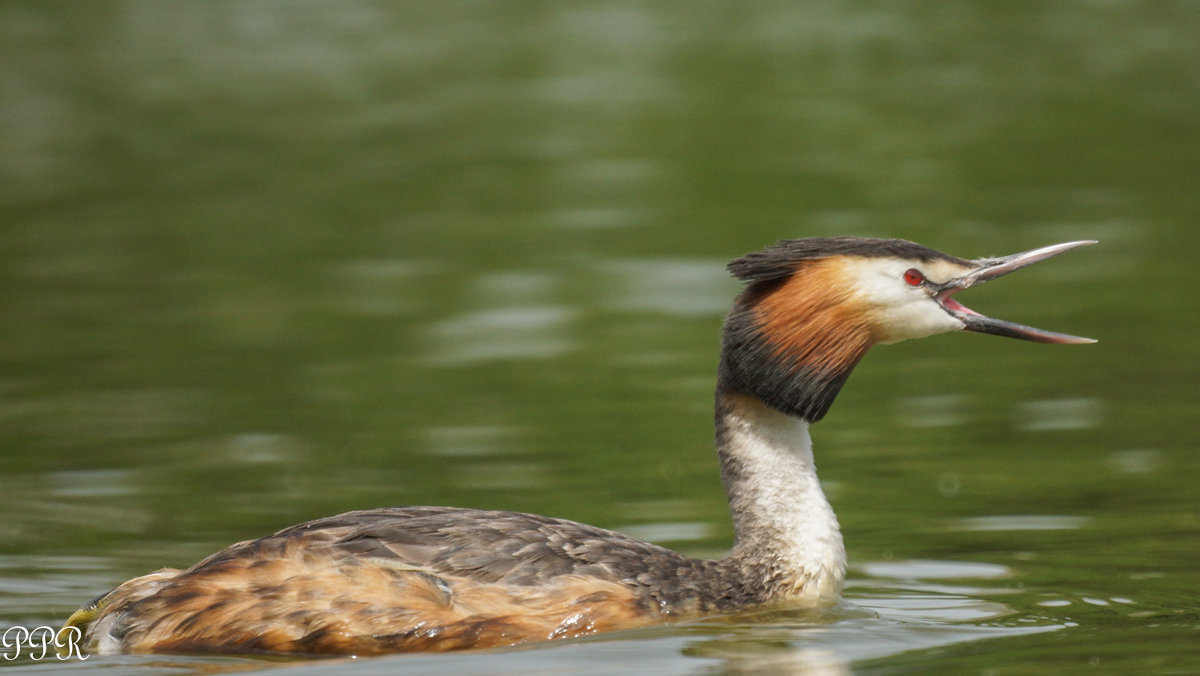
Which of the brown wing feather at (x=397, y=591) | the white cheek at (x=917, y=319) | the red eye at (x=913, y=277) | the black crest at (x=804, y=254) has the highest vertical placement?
the black crest at (x=804, y=254)

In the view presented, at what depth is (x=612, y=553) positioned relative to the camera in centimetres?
782

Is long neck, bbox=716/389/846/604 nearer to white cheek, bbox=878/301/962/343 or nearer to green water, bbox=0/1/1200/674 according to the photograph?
green water, bbox=0/1/1200/674

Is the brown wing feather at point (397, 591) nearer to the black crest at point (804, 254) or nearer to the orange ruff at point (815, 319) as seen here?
the orange ruff at point (815, 319)

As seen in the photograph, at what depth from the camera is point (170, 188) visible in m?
22.8

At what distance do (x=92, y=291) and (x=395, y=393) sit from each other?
5096mm

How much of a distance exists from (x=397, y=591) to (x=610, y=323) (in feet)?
24.8

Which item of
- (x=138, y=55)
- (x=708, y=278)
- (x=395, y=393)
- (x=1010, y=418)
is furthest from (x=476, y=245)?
(x=138, y=55)

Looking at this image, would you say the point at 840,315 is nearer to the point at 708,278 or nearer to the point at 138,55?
the point at 708,278

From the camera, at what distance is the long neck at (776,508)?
816 cm

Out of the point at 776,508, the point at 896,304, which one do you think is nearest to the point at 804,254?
the point at 896,304

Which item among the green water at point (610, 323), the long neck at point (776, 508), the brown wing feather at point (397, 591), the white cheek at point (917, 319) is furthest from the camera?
the green water at point (610, 323)

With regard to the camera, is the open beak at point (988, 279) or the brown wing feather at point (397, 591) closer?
the brown wing feather at point (397, 591)

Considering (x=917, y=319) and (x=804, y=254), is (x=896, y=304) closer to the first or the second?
(x=917, y=319)

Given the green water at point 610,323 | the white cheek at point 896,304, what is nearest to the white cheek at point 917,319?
the white cheek at point 896,304
